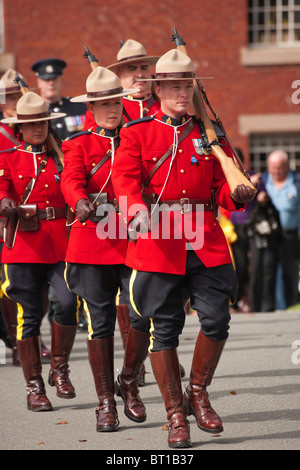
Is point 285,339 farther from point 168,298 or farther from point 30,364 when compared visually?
point 168,298

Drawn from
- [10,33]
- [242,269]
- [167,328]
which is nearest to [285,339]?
[242,269]

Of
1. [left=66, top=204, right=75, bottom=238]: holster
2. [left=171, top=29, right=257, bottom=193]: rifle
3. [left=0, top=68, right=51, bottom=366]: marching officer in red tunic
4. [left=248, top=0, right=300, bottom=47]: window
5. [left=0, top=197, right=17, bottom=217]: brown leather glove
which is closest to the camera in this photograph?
[left=171, top=29, right=257, bottom=193]: rifle

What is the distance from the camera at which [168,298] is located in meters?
6.07

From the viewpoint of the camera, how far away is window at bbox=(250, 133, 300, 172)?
703 inches

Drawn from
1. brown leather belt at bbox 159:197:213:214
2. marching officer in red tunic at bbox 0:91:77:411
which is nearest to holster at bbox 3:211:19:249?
marching officer in red tunic at bbox 0:91:77:411

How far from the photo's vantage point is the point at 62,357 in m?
7.69

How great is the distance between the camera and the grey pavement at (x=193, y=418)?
617 centimetres

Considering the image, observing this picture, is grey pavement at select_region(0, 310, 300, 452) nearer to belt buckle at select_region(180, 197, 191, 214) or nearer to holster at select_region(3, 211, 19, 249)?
holster at select_region(3, 211, 19, 249)

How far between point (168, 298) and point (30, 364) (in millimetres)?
1626

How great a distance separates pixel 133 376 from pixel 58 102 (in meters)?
4.07

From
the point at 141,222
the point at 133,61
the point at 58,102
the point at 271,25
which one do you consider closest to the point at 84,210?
the point at 141,222

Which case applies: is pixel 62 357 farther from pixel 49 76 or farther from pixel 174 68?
pixel 49 76

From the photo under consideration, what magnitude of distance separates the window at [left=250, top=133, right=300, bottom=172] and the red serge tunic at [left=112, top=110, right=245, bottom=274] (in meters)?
11.8
